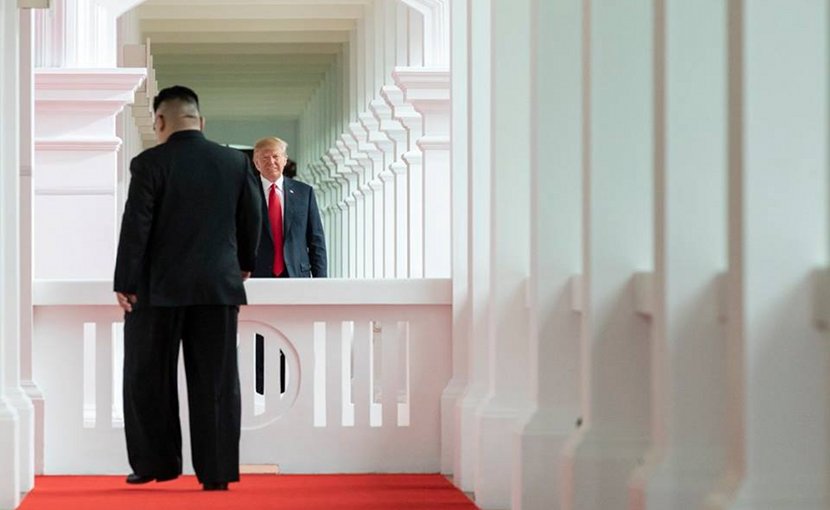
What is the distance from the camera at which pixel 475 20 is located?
8.95 metres

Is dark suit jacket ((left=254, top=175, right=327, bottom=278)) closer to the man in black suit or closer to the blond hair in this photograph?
the blond hair

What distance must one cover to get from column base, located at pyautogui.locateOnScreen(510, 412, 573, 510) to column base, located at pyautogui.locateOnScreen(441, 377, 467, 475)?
7.63ft

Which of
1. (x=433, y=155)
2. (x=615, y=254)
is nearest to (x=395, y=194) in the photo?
(x=433, y=155)

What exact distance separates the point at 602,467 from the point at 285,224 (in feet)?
18.4

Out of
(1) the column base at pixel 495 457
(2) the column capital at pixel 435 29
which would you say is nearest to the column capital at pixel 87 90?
(2) the column capital at pixel 435 29

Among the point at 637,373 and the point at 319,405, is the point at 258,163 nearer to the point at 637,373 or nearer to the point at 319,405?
the point at 319,405

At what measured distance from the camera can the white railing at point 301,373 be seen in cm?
938

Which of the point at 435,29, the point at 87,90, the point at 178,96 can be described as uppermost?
the point at 435,29

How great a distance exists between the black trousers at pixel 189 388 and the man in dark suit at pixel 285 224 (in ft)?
9.54

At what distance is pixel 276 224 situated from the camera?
1149 centimetres

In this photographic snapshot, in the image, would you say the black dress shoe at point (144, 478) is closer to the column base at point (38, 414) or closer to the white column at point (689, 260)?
the column base at point (38, 414)

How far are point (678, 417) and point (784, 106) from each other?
3.82 feet

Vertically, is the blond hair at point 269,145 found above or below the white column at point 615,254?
above

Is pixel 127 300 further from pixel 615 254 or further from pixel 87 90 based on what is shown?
pixel 87 90
